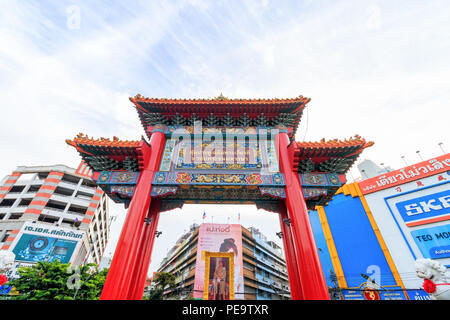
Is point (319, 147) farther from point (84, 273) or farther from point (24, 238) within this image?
point (24, 238)

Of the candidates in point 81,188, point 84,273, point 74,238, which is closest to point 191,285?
point 74,238

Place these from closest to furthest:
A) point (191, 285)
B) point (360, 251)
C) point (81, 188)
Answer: point (360, 251)
point (81, 188)
point (191, 285)

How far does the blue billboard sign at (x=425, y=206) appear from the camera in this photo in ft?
41.4

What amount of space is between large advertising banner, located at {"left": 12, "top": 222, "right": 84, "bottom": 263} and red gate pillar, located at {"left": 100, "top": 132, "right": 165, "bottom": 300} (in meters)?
22.6

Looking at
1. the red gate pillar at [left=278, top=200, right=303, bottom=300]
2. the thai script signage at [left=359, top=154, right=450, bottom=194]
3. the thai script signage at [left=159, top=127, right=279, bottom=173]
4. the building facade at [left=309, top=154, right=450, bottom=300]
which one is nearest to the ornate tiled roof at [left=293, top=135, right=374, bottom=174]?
the thai script signage at [left=159, top=127, right=279, bottom=173]

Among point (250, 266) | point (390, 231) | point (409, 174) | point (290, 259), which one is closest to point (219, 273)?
point (290, 259)

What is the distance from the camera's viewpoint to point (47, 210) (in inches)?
1024

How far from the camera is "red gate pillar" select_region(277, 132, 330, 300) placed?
5531mm

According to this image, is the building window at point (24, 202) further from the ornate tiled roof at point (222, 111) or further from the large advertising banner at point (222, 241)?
the ornate tiled roof at point (222, 111)

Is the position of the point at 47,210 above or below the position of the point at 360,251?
above

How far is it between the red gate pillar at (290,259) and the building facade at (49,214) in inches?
1004

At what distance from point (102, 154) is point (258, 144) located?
6248 mm

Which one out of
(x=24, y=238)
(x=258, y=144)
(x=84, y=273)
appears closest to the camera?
(x=258, y=144)
